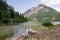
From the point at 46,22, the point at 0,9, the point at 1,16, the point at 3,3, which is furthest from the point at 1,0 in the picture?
the point at 46,22

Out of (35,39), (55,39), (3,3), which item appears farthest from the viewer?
(3,3)

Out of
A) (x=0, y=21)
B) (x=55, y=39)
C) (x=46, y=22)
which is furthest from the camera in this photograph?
(x=0, y=21)

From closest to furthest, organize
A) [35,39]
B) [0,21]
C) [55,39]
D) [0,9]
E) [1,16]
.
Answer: [55,39] < [35,39] < [0,21] < [1,16] < [0,9]

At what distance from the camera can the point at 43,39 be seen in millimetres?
18141

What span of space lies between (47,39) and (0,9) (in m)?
127

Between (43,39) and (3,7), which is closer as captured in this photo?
(43,39)

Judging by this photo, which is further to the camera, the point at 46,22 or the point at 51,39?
the point at 46,22

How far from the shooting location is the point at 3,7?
15025cm

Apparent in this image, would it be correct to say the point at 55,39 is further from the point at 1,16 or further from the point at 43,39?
the point at 1,16

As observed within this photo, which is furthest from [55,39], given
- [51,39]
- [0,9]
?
[0,9]

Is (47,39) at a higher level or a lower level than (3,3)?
lower

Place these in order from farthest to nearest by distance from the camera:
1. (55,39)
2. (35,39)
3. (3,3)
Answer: (3,3) → (35,39) → (55,39)

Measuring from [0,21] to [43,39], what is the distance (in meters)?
106

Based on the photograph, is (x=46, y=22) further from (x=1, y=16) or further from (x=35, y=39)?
(x=1, y=16)
